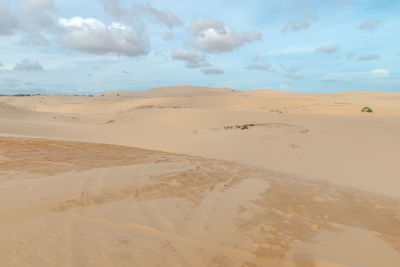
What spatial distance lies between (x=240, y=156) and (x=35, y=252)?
217 inches

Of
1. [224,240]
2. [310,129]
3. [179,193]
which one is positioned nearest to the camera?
[224,240]

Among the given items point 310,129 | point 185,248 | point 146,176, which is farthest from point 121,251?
point 310,129

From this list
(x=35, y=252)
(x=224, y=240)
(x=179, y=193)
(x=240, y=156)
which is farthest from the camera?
(x=240, y=156)

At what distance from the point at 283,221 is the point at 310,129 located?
7.45 m

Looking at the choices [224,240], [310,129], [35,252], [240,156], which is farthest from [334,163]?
[35,252]

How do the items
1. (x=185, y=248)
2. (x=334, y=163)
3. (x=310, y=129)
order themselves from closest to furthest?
(x=185, y=248), (x=334, y=163), (x=310, y=129)

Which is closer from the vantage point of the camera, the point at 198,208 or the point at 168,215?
the point at 168,215

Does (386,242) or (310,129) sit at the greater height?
(310,129)

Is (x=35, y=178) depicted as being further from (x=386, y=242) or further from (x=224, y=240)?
(x=386, y=242)

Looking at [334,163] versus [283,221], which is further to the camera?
[334,163]

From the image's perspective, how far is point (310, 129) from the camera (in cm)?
963

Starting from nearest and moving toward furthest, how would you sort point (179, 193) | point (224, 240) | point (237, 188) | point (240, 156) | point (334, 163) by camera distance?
point (224, 240), point (179, 193), point (237, 188), point (334, 163), point (240, 156)

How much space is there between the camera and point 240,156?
7.05 metres

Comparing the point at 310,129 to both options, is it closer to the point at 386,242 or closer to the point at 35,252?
the point at 386,242
